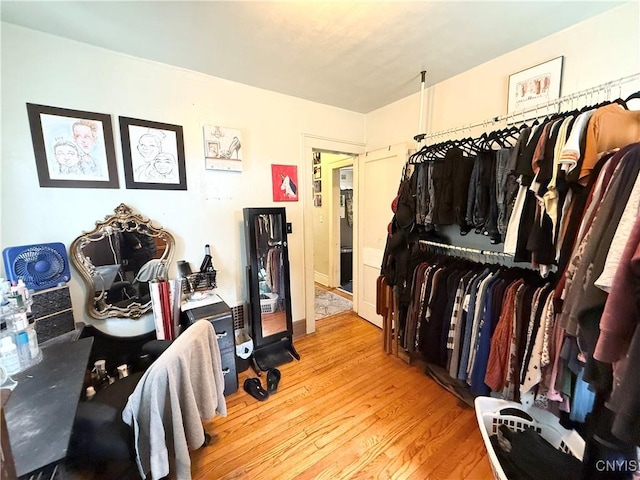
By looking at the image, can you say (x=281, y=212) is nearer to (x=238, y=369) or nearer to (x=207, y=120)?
(x=207, y=120)

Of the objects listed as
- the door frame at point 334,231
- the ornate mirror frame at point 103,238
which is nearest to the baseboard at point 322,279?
the door frame at point 334,231

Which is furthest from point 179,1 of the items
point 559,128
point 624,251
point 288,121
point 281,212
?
point 624,251

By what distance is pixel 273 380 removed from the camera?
204cm

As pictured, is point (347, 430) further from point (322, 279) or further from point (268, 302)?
point (322, 279)

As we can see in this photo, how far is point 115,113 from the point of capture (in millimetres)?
1781

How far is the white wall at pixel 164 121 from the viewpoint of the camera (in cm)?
152

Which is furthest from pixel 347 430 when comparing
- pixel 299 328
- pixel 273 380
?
pixel 299 328

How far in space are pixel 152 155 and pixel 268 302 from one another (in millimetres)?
1571

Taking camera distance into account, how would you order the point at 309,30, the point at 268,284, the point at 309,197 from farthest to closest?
the point at 309,197
the point at 268,284
the point at 309,30

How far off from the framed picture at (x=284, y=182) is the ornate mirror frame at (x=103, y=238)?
106cm

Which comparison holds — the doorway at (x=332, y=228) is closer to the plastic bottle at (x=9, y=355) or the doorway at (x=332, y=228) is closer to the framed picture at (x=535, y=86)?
the framed picture at (x=535, y=86)

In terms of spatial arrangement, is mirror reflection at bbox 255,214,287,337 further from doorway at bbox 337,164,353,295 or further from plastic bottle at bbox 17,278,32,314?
doorway at bbox 337,164,353,295

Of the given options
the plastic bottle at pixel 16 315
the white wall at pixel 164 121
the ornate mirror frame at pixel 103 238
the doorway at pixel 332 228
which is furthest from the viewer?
the doorway at pixel 332 228

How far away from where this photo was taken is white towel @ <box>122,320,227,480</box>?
103 centimetres
